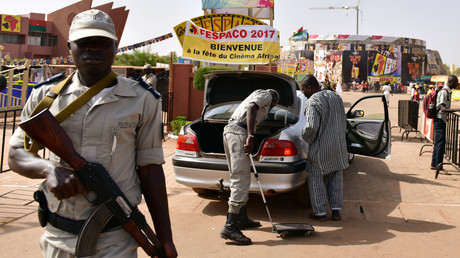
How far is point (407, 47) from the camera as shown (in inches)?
3083

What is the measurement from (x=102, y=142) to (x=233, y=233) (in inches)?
120

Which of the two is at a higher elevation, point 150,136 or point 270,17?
point 270,17

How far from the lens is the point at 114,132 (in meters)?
1.99

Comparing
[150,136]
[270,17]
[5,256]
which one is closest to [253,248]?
[5,256]

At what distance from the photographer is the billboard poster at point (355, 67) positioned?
72.5 meters

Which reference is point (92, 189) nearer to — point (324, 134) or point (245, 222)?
point (245, 222)

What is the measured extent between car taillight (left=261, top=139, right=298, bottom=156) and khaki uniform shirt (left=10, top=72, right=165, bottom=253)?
349cm

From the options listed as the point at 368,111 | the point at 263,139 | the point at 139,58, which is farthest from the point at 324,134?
the point at 139,58

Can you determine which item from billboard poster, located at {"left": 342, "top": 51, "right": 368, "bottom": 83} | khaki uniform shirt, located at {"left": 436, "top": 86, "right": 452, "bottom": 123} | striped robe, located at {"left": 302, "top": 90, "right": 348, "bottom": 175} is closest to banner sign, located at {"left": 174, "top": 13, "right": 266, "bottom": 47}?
khaki uniform shirt, located at {"left": 436, "top": 86, "right": 452, "bottom": 123}

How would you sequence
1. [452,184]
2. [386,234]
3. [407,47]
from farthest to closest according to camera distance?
[407,47] → [452,184] → [386,234]

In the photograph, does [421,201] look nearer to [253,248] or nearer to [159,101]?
[253,248]

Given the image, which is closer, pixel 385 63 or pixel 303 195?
pixel 303 195

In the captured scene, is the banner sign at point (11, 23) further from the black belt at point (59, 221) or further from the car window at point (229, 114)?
the black belt at point (59, 221)

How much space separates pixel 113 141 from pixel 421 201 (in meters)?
5.51
